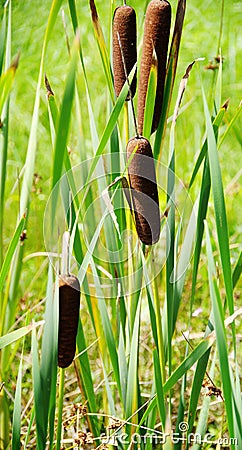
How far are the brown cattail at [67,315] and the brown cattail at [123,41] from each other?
0.22 meters

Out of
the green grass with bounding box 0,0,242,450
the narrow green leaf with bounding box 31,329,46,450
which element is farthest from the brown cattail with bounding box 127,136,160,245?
the narrow green leaf with bounding box 31,329,46,450

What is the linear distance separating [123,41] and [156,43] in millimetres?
44

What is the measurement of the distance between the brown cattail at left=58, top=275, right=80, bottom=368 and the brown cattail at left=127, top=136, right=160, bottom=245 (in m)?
0.08

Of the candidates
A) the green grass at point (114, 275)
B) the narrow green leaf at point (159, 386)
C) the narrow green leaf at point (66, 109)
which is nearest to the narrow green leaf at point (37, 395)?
the green grass at point (114, 275)

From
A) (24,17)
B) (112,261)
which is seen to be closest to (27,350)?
(112,261)

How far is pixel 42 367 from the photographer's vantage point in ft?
2.14

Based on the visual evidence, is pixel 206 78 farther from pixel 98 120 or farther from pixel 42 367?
pixel 42 367

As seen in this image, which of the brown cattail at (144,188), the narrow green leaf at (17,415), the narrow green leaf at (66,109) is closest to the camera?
the narrow green leaf at (66,109)

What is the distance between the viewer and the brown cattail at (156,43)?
2.11 feet

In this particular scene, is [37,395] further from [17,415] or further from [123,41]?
[123,41]

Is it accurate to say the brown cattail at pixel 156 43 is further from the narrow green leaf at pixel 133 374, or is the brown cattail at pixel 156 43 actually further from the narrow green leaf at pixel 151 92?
the narrow green leaf at pixel 133 374

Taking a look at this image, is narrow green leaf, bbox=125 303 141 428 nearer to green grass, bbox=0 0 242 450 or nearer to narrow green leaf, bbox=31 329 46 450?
green grass, bbox=0 0 242 450

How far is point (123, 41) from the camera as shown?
0.68 meters

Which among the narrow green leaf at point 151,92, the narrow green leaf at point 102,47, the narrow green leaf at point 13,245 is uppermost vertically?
the narrow green leaf at point 102,47
